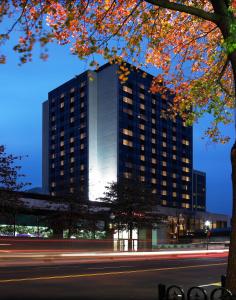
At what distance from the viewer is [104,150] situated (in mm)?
146875

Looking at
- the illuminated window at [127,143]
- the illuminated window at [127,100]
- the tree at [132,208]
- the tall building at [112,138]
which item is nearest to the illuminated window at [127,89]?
the tall building at [112,138]

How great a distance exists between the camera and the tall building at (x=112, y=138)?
145750 millimetres

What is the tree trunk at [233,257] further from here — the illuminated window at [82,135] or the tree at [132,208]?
the illuminated window at [82,135]

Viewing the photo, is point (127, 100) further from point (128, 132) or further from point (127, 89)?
point (128, 132)

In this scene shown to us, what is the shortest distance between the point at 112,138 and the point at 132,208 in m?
87.9

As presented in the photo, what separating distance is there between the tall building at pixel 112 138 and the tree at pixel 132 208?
72.2 metres

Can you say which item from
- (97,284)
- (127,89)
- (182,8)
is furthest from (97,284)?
(127,89)

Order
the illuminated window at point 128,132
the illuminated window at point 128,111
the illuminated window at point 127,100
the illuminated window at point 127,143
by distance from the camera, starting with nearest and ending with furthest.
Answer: the illuminated window at point 127,143 < the illuminated window at point 127,100 < the illuminated window at point 128,111 < the illuminated window at point 128,132

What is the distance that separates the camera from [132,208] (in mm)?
58500

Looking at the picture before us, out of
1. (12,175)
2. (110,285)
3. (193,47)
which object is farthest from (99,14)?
(12,175)

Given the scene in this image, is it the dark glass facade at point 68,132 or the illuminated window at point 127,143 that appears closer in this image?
the illuminated window at point 127,143

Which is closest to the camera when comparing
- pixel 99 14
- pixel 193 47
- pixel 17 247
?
pixel 99 14

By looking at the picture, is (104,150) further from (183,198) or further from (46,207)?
(46,207)

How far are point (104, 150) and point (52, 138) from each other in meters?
29.1
